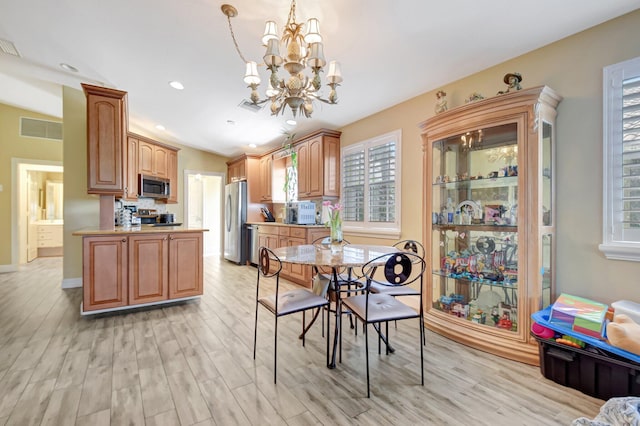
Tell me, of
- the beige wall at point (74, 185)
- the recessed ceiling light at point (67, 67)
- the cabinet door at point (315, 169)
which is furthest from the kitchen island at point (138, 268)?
the recessed ceiling light at point (67, 67)

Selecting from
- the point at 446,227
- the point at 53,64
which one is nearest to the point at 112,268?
the point at 53,64

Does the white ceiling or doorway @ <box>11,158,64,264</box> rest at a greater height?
the white ceiling

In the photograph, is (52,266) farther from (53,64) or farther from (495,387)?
(495,387)

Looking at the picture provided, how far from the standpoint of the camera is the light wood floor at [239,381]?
159 centimetres

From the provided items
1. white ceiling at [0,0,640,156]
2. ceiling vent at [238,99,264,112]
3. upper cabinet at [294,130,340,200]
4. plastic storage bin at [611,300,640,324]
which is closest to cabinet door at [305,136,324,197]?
upper cabinet at [294,130,340,200]

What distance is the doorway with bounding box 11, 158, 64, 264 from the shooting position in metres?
5.52

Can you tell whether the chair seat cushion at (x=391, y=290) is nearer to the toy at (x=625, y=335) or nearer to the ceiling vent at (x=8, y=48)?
the toy at (x=625, y=335)

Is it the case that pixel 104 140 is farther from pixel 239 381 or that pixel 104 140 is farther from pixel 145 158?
pixel 239 381

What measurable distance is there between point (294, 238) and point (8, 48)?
13.9ft

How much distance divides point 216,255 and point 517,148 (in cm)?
705

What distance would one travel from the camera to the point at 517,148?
7.30 feet

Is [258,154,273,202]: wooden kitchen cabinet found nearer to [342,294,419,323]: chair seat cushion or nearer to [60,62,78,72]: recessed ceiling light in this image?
[60,62,78,72]: recessed ceiling light

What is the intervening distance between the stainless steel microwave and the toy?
6.19 meters

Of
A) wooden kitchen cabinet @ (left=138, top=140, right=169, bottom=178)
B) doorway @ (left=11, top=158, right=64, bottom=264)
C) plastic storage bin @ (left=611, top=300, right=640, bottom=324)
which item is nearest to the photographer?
plastic storage bin @ (left=611, top=300, right=640, bottom=324)
